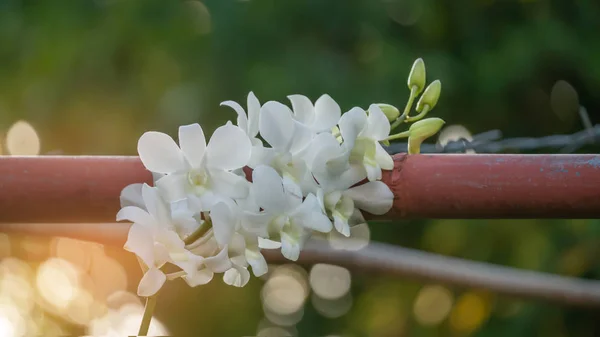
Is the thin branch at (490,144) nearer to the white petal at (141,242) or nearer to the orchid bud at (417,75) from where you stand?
the orchid bud at (417,75)

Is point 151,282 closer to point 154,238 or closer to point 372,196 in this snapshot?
point 154,238

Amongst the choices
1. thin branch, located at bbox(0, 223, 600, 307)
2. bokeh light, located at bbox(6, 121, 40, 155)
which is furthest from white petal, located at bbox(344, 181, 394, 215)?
bokeh light, located at bbox(6, 121, 40, 155)

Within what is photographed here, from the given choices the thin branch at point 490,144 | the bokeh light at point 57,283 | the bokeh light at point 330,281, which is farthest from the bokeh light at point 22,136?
the thin branch at point 490,144

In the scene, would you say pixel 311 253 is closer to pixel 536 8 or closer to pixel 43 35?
pixel 43 35

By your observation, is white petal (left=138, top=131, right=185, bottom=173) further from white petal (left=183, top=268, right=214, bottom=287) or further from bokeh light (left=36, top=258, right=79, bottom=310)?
bokeh light (left=36, top=258, right=79, bottom=310)

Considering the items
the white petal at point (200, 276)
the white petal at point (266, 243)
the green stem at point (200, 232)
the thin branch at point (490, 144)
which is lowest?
the white petal at point (200, 276)

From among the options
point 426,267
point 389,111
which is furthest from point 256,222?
point 426,267
